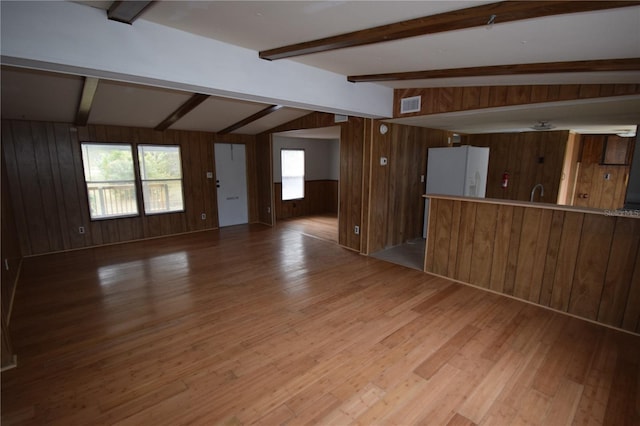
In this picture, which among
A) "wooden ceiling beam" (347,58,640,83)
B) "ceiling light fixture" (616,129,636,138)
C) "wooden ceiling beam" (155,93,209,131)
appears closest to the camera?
"wooden ceiling beam" (347,58,640,83)

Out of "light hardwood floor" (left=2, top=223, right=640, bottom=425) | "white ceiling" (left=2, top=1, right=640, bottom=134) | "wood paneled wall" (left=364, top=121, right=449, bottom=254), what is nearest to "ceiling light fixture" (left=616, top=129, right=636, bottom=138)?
"white ceiling" (left=2, top=1, right=640, bottom=134)

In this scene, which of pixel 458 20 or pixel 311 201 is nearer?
pixel 458 20

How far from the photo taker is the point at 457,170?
4984 millimetres

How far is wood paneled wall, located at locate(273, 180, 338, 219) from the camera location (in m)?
7.83

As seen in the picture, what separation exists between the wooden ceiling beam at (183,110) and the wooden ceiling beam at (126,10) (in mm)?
1782

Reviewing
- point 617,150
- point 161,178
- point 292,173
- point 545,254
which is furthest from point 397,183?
point 617,150

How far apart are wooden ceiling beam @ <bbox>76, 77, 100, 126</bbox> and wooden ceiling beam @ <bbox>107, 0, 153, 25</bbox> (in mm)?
1471

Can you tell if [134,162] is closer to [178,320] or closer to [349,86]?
[178,320]

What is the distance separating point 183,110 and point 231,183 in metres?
2.55

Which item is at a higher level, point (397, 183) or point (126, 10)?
point (126, 10)

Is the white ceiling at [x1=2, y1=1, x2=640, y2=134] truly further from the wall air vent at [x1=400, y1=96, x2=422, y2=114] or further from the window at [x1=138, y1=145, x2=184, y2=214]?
the window at [x1=138, y1=145, x2=184, y2=214]

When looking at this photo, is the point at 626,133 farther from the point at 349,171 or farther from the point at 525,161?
the point at 349,171

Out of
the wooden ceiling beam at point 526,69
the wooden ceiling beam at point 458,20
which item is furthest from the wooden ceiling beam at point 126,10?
the wooden ceiling beam at point 526,69

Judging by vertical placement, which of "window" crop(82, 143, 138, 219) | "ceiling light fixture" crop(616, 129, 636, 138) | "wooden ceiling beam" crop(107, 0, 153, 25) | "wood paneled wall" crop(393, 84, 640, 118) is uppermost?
"wooden ceiling beam" crop(107, 0, 153, 25)
